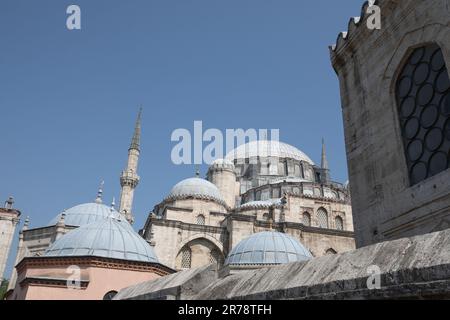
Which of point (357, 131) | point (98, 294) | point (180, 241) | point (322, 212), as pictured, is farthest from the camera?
point (322, 212)

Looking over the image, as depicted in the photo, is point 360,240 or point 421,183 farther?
point 360,240

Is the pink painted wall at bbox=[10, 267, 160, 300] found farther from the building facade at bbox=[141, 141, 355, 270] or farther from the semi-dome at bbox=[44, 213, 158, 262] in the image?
the building facade at bbox=[141, 141, 355, 270]

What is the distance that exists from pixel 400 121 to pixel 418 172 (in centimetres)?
112

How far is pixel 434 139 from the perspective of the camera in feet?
21.0

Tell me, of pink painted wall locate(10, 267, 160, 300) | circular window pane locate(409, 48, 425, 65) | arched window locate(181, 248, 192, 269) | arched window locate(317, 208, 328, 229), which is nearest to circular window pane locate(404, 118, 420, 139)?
circular window pane locate(409, 48, 425, 65)

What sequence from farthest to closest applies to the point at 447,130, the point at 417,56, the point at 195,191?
the point at 195,191, the point at 417,56, the point at 447,130

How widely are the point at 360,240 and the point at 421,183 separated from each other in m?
1.72

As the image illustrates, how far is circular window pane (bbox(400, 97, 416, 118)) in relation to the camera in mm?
6949

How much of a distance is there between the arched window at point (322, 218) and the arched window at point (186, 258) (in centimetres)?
1161

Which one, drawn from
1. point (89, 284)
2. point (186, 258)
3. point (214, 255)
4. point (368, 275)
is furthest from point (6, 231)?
point (368, 275)

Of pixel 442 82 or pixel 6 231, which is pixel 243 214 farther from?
pixel 442 82

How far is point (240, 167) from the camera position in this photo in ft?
150
